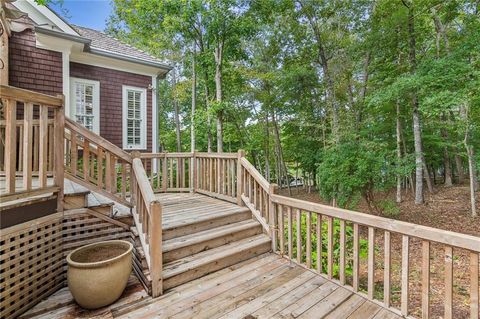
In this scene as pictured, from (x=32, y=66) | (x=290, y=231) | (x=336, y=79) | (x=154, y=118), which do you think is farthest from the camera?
(x=336, y=79)

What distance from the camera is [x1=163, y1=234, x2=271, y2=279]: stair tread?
2.75m

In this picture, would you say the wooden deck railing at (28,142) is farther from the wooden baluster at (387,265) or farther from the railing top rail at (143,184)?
the wooden baluster at (387,265)

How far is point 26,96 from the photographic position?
7.51 feet

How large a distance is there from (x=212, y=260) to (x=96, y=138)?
213 cm

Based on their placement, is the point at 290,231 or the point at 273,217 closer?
the point at 290,231

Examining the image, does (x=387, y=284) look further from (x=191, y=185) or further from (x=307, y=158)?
(x=307, y=158)

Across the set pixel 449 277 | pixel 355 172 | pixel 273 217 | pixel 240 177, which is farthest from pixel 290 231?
A: pixel 355 172

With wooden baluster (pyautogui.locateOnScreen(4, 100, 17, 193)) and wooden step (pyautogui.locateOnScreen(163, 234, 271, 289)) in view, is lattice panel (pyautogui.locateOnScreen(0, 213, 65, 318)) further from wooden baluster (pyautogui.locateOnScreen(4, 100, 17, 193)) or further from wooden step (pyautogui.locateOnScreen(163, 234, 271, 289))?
wooden step (pyautogui.locateOnScreen(163, 234, 271, 289))

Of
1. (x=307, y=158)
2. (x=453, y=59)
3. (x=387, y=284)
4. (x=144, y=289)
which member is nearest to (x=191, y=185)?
(x=144, y=289)

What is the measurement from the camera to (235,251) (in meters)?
3.20

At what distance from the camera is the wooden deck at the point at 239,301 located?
223cm

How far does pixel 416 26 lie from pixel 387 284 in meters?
9.04

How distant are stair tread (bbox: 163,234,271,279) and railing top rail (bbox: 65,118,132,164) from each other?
1543 millimetres

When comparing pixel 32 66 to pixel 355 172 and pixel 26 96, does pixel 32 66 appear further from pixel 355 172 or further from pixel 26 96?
pixel 355 172
